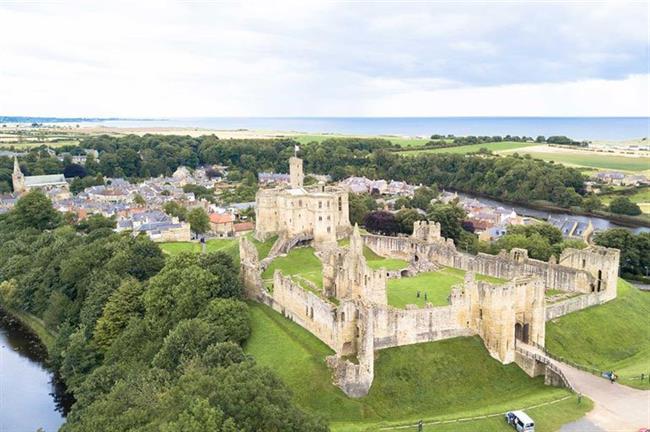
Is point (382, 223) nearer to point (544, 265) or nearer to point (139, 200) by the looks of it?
point (544, 265)

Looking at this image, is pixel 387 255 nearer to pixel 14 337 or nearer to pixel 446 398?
pixel 446 398

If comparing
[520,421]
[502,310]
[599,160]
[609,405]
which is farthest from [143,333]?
[599,160]

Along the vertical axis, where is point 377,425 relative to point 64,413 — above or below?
above

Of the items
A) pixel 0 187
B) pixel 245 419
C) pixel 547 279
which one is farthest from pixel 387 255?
pixel 0 187

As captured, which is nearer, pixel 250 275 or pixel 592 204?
pixel 250 275

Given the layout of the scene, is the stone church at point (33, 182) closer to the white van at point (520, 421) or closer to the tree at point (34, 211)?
the tree at point (34, 211)

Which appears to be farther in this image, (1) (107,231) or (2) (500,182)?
(2) (500,182)
